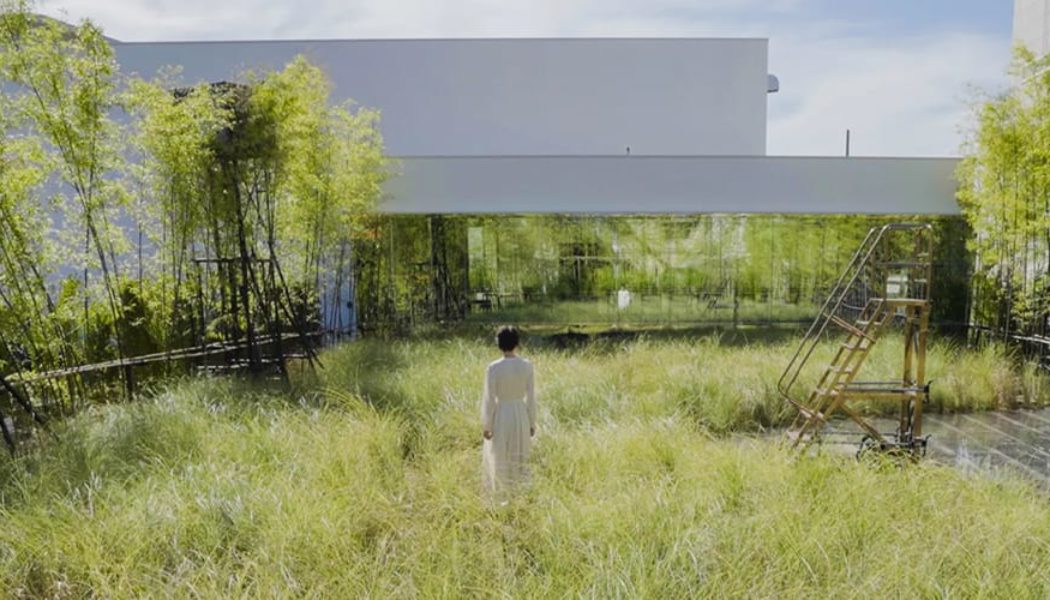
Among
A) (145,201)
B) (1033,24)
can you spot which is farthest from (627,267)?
(145,201)

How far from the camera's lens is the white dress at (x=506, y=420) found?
369 cm

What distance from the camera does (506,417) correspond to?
3.70 meters

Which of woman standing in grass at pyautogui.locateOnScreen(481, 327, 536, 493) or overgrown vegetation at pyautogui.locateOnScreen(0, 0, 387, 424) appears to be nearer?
woman standing in grass at pyautogui.locateOnScreen(481, 327, 536, 493)

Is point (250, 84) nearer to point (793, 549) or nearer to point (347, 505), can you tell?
point (347, 505)

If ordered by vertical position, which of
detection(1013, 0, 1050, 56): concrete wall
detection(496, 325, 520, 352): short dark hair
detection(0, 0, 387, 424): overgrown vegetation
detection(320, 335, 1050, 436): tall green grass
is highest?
detection(1013, 0, 1050, 56): concrete wall

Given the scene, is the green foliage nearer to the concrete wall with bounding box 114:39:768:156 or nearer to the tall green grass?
the tall green grass

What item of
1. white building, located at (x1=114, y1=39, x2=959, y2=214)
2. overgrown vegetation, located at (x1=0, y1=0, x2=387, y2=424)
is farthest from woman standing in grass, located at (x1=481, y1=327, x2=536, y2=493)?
white building, located at (x1=114, y1=39, x2=959, y2=214)

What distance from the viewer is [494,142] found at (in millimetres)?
14562

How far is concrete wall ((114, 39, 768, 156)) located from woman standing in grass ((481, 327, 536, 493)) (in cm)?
1132

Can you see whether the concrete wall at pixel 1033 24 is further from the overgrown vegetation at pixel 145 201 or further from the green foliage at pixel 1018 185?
the overgrown vegetation at pixel 145 201

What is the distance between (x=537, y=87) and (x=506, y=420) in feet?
39.1

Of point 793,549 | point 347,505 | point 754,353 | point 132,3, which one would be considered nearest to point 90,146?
point 132,3

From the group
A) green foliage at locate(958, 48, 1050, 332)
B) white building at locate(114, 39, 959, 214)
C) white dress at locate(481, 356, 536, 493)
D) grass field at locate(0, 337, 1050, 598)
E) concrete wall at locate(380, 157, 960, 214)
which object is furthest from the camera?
white building at locate(114, 39, 959, 214)

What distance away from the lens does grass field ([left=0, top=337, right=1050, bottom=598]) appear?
2.46 metres
